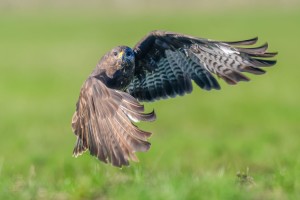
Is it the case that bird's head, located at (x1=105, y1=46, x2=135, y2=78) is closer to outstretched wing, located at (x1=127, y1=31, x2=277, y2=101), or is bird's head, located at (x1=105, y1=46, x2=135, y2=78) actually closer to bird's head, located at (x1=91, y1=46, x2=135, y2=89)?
bird's head, located at (x1=91, y1=46, x2=135, y2=89)

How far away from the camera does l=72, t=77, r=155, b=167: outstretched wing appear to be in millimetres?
6434

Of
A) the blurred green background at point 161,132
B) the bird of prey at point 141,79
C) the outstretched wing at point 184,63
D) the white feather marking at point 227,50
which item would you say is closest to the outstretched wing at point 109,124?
the bird of prey at point 141,79

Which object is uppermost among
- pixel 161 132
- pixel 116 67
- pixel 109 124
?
pixel 161 132

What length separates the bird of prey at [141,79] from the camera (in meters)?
6.55

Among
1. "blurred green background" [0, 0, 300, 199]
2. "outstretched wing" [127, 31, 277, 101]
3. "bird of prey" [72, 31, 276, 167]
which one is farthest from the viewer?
"outstretched wing" [127, 31, 277, 101]

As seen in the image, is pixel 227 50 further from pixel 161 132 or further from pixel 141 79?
pixel 161 132

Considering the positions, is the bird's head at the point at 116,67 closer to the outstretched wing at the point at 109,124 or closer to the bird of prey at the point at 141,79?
the bird of prey at the point at 141,79

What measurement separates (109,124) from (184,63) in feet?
7.26

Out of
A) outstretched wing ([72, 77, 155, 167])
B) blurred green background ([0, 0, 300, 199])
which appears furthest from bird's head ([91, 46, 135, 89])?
outstretched wing ([72, 77, 155, 167])

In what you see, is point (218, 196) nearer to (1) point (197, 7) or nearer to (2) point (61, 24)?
(2) point (61, 24)

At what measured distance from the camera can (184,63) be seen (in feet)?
28.6

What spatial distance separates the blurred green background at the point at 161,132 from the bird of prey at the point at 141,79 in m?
0.30

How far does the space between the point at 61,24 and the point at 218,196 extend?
4425cm

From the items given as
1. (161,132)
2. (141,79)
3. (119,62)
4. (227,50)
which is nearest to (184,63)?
(141,79)
